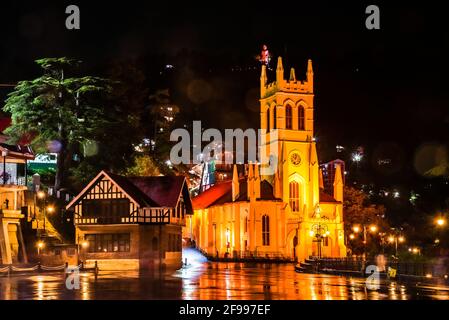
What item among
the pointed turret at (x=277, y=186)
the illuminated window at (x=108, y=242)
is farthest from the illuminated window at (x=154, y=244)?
the pointed turret at (x=277, y=186)

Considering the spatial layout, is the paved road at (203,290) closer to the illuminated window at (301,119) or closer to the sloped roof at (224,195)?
the sloped roof at (224,195)

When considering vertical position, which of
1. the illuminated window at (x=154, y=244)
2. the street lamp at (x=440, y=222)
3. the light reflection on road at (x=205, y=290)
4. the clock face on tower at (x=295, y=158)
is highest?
the clock face on tower at (x=295, y=158)

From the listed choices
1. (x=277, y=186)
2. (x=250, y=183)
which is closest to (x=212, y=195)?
(x=277, y=186)

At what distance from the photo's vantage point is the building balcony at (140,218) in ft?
195

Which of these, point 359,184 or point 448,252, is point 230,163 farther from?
point 448,252

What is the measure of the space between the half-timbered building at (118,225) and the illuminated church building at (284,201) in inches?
1001

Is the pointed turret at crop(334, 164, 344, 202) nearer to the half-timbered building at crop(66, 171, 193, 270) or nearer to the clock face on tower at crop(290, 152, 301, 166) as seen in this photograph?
the clock face on tower at crop(290, 152, 301, 166)

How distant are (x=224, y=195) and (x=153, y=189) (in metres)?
32.5

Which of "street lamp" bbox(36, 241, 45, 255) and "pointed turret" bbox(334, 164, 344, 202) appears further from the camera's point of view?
"pointed turret" bbox(334, 164, 344, 202)

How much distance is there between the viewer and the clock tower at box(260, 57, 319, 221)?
→ 292ft

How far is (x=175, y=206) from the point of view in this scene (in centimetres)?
6200

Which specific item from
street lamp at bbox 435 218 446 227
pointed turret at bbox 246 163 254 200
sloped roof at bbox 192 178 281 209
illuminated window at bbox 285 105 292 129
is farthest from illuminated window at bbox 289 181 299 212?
street lamp at bbox 435 218 446 227

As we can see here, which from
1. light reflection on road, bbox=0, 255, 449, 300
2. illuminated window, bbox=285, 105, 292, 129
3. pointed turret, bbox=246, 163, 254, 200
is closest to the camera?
light reflection on road, bbox=0, 255, 449, 300

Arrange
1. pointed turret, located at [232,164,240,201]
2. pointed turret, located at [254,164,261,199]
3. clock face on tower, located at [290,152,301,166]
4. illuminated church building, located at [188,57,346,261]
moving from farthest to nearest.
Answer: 1. clock face on tower, located at [290,152,301,166]
2. pointed turret, located at [232,164,240,201]
3. pointed turret, located at [254,164,261,199]
4. illuminated church building, located at [188,57,346,261]
